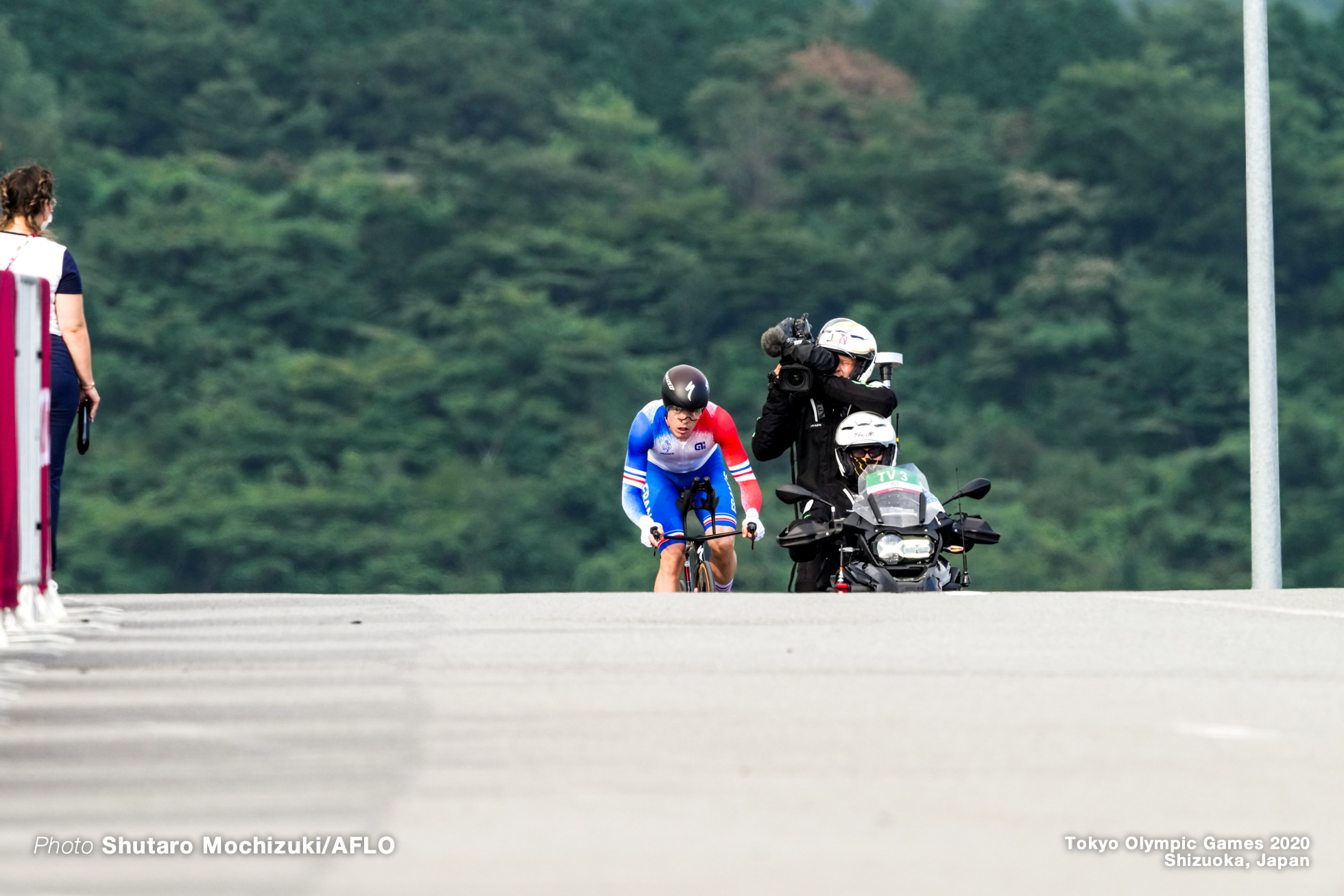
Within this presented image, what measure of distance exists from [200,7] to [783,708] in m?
81.9

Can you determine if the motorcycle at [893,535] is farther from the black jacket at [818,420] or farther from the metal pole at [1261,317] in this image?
the metal pole at [1261,317]

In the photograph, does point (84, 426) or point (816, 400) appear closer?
point (84, 426)

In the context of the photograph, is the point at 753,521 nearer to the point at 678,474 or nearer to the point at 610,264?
→ the point at 678,474

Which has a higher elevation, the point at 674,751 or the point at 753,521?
the point at 753,521

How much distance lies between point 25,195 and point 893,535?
191 inches

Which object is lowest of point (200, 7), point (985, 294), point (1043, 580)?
point (1043, 580)

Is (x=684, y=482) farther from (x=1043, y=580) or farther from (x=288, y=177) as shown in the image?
(x=288, y=177)

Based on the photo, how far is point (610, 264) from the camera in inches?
3046

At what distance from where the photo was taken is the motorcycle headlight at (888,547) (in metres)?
13.6

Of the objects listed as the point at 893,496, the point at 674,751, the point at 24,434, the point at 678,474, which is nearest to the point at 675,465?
the point at 678,474

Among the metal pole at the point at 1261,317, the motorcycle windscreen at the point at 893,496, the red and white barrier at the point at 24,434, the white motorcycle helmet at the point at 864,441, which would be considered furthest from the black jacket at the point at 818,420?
the red and white barrier at the point at 24,434

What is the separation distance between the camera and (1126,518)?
2749 inches

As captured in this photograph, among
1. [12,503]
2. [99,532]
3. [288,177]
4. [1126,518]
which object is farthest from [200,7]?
[12,503]

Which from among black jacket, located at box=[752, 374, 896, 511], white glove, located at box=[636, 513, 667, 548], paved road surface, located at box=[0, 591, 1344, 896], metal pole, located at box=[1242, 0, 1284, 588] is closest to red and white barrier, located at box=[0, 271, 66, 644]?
paved road surface, located at box=[0, 591, 1344, 896]
